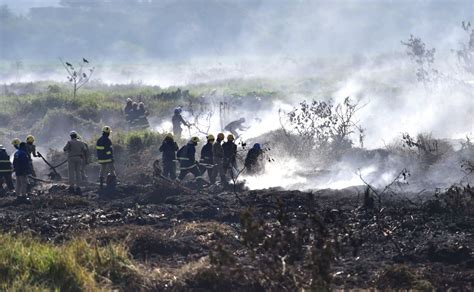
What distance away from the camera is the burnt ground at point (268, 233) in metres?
8.75

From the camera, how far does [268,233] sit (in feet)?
37.8

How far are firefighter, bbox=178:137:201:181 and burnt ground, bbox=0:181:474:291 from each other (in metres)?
1.16

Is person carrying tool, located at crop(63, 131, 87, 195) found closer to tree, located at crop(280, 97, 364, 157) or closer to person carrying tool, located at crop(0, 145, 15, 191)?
person carrying tool, located at crop(0, 145, 15, 191)

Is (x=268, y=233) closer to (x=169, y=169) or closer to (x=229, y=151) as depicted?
(x=229, y=151)

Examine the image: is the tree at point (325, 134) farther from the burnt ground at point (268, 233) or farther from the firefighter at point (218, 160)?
the burnt ground at point (268, 233)

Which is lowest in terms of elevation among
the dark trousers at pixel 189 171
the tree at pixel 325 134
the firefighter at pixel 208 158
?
the dark trousers at pixel 189 171

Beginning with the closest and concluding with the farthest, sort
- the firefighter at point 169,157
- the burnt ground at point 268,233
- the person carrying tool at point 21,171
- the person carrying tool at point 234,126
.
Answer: the burnt ground at point 268,233
the person carrying tool at point 21,171
the firefighter at point 169,157
the person carrying tool at point 234,126

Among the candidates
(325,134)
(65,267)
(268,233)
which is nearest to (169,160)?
(325,134)

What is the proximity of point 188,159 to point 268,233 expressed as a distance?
6918 mm

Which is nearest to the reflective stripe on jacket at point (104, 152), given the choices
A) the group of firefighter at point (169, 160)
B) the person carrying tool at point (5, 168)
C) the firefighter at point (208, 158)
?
the group of firefighter at point (169, 160)

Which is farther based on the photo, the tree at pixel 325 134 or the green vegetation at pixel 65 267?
the tree at pixel 325 134

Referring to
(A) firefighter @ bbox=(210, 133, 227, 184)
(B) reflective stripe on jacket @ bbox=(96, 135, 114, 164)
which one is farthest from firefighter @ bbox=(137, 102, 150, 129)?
(A) firefighter @ bbox=(210, 133, 227, 184)

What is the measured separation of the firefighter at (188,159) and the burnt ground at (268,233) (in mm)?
1160

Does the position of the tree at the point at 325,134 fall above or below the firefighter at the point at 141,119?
below
